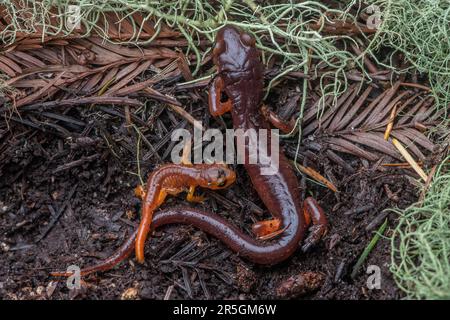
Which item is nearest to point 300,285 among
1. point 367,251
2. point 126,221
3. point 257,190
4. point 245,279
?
point 245,279

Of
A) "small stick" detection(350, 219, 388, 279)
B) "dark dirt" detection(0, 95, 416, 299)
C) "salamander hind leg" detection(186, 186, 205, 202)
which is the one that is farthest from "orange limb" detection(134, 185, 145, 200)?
"small stick" detection(350, 219, 388, 279)

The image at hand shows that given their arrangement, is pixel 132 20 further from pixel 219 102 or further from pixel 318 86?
pixel 318 86

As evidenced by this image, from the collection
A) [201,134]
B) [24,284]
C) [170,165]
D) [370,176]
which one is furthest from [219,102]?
[24,284]

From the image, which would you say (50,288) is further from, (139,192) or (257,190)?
(257,190)

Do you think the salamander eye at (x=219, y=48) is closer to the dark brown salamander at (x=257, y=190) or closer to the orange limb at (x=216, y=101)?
the dark brown salamander at (x=257, y=190)

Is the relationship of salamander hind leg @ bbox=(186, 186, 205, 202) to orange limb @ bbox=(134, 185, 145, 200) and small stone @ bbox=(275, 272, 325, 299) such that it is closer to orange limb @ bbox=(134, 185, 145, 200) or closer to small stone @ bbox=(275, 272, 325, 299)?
orange limb @ bbox=(134, 185, 145, 200)

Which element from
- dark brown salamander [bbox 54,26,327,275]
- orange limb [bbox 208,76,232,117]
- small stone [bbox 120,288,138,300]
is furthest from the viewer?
orange limb [bbox 208,76,232,117]

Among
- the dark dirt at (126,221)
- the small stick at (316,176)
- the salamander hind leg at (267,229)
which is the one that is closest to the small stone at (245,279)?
the dark dirt at (126,221)
